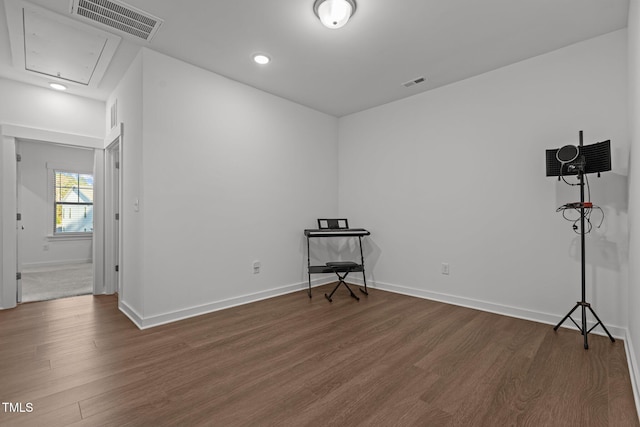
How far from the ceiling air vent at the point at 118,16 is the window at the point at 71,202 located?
571 centimetres

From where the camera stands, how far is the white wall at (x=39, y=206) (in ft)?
20.6

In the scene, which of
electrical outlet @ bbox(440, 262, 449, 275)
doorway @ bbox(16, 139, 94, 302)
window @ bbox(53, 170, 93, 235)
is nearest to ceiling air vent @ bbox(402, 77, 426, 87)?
electrical outlet @ bbox(440, 262, 449, 275)

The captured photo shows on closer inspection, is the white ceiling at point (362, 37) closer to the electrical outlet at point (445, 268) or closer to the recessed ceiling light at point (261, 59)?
the recessed ceiling light at point (261, 59)

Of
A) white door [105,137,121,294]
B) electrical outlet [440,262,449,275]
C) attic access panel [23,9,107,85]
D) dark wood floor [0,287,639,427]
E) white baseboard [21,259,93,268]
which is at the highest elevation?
attic access panel [23,9,107,85]

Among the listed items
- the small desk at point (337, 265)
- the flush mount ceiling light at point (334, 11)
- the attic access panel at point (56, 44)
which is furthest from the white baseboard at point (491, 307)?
the attic access panel at point (56, 44)

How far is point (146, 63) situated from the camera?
296cm

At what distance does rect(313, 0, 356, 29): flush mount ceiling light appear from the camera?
2.28 metres

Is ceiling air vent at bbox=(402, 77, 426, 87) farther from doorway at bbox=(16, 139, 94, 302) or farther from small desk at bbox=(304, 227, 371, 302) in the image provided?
doorway at bbox=(16, 139, 94, 302)

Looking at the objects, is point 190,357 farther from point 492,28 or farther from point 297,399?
point 492,28

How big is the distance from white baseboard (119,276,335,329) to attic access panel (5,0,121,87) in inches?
104

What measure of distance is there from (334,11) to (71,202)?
7.48m

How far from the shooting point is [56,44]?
2.88 m

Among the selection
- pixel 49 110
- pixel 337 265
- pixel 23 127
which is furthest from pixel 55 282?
pixel 337 265

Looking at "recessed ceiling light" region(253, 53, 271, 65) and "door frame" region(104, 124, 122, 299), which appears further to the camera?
"door frame" region(104, 124, 122, 299)
